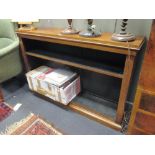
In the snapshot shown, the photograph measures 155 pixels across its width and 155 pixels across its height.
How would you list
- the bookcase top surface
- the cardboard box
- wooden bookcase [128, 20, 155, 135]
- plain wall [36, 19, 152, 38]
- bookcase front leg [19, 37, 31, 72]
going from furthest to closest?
1. bookcase front leg [19, 37, 31, 72]
2. the cardboard box
3. plain wall [36, 19, 152, 38]
4. the bookcase top surface
5. wooden bookcase [128, 20, 155, 135]

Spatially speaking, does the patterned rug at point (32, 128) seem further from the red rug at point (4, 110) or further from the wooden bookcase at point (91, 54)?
the wooden bookcase at point (91, 54)

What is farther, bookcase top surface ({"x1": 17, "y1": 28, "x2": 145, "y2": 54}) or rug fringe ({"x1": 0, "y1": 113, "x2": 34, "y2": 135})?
rug fringe ({"x1": 0, "y1": 113, "x2": 34, "y2": 135})

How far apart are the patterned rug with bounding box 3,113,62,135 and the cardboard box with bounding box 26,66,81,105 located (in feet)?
0.84

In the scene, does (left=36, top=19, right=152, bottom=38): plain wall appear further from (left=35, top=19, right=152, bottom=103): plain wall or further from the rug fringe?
the rug fringe

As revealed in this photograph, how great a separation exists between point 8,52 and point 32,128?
76 cm

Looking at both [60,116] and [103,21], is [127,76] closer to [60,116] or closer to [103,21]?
[103,21]

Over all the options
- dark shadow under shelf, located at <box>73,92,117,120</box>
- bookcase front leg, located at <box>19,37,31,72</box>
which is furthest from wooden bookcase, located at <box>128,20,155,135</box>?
bookcase front leg, located at <box>19,37,31,72</box>

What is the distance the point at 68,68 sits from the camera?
155cm

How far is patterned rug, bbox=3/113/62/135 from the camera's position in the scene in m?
1.21

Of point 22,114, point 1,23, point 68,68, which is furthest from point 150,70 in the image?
point 1,23

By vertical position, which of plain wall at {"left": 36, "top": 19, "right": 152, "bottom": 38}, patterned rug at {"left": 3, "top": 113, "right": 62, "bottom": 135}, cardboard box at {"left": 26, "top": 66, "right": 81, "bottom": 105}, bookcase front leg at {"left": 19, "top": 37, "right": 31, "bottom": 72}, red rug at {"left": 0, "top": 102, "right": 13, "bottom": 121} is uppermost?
plain wall at {"left": 36, "top": 19, "right": 152, "bottom": 38}

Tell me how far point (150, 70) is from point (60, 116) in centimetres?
93

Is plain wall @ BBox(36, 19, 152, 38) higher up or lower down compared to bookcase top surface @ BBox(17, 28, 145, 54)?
higher up

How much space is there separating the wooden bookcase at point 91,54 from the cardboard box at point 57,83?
14cm
